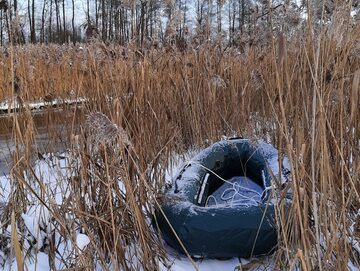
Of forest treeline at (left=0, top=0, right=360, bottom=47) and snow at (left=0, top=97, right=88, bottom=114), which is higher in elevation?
forest treeline at (left=0, top=0, right=360, bottom=47)

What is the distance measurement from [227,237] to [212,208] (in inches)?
4.3

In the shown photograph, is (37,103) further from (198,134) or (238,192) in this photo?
(238,192)

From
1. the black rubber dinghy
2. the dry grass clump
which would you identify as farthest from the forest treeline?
the black rubber dinghy

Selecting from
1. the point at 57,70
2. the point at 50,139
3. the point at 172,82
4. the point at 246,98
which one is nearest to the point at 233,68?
the point at 246,98

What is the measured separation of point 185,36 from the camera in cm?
311

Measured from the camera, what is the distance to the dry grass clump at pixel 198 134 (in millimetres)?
941

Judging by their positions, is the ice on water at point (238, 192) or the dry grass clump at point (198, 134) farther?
the ice on water at point (238, 192)

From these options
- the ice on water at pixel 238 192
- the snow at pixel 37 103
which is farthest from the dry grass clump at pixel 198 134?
the ice on water at pixel 238 192

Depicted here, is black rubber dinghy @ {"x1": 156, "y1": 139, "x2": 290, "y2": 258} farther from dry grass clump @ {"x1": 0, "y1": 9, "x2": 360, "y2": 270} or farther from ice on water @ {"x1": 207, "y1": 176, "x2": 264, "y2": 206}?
ice on water @ {"x1": 207, "y1": 176, "x2": 264, "y2": 206}

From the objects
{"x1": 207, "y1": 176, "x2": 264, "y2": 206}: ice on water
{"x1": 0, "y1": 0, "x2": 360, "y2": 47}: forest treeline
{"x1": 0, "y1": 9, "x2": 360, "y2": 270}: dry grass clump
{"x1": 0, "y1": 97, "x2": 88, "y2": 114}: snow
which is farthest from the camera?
{"x1": 207, "y1": 176, "x2": 264, "y2": 206}: ice on water

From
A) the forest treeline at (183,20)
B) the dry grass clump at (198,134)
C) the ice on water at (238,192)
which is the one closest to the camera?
the dry grass clump at (198,134)

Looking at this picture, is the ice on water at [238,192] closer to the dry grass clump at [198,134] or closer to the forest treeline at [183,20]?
the dry grass clump at [198,134]

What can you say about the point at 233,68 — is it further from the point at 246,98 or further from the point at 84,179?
the point at 84,179

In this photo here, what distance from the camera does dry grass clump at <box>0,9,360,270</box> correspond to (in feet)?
3.09
